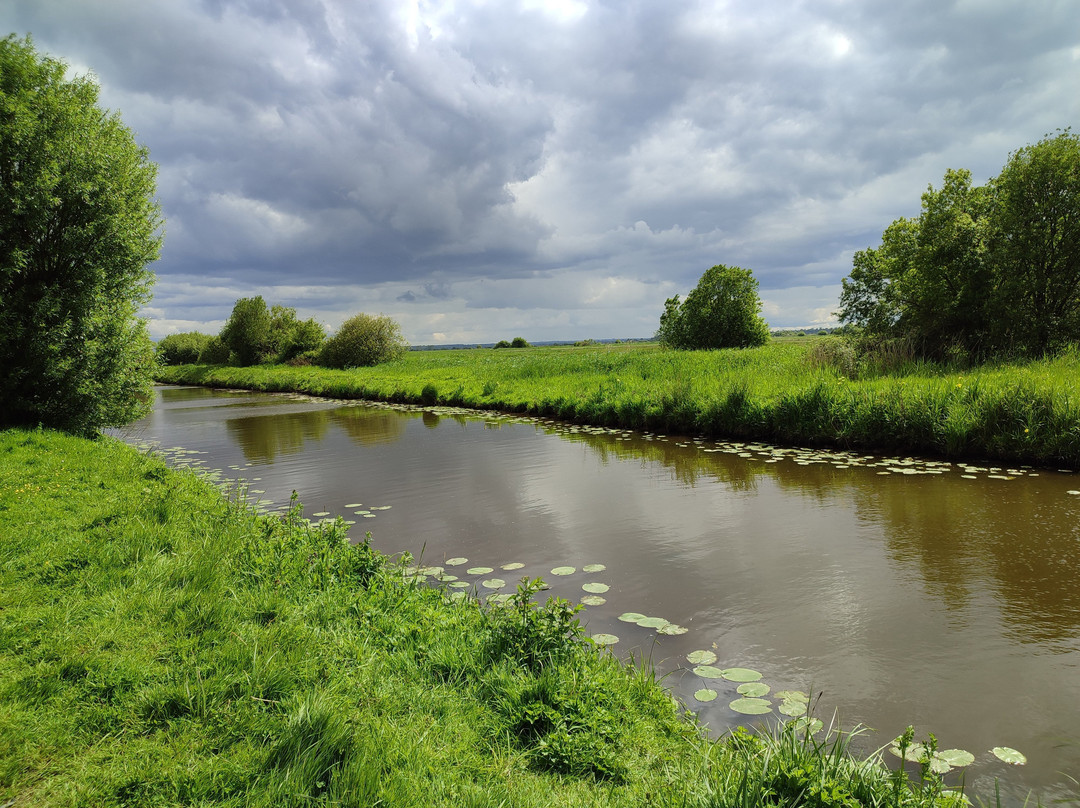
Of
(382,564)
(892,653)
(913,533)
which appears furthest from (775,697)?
(913,533)

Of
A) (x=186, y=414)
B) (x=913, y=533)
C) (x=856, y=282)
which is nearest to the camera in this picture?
(x=913, y=533)

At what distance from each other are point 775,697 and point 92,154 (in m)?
16.1

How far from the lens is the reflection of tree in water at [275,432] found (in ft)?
48.9

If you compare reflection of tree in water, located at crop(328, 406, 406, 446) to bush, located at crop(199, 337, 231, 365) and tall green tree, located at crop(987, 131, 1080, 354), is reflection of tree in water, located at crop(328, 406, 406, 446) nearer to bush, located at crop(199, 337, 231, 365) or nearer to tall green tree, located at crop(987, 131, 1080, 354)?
tall green tree, located at crop(987, 131, 1080, 354)

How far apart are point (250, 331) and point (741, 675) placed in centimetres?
5854

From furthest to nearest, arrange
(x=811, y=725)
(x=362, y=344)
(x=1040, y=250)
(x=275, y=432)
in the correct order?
(x=362, y=344) < (x=275, y=432) < (x=1040, y=250) < (x=811, y=725)

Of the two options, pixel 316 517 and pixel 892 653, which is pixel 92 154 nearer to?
pixel 316 517

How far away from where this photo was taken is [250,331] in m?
53.5

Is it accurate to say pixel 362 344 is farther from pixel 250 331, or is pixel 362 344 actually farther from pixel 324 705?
pixel 324 705

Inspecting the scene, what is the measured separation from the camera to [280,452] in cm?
1462

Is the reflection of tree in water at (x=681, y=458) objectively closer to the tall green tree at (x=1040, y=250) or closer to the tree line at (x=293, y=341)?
the tall green tree at (x=1040, y=250)

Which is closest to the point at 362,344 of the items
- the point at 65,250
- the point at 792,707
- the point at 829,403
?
the point at 65,250

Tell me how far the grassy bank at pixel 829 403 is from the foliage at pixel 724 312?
13214mm

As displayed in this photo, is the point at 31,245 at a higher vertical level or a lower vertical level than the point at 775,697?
higher
